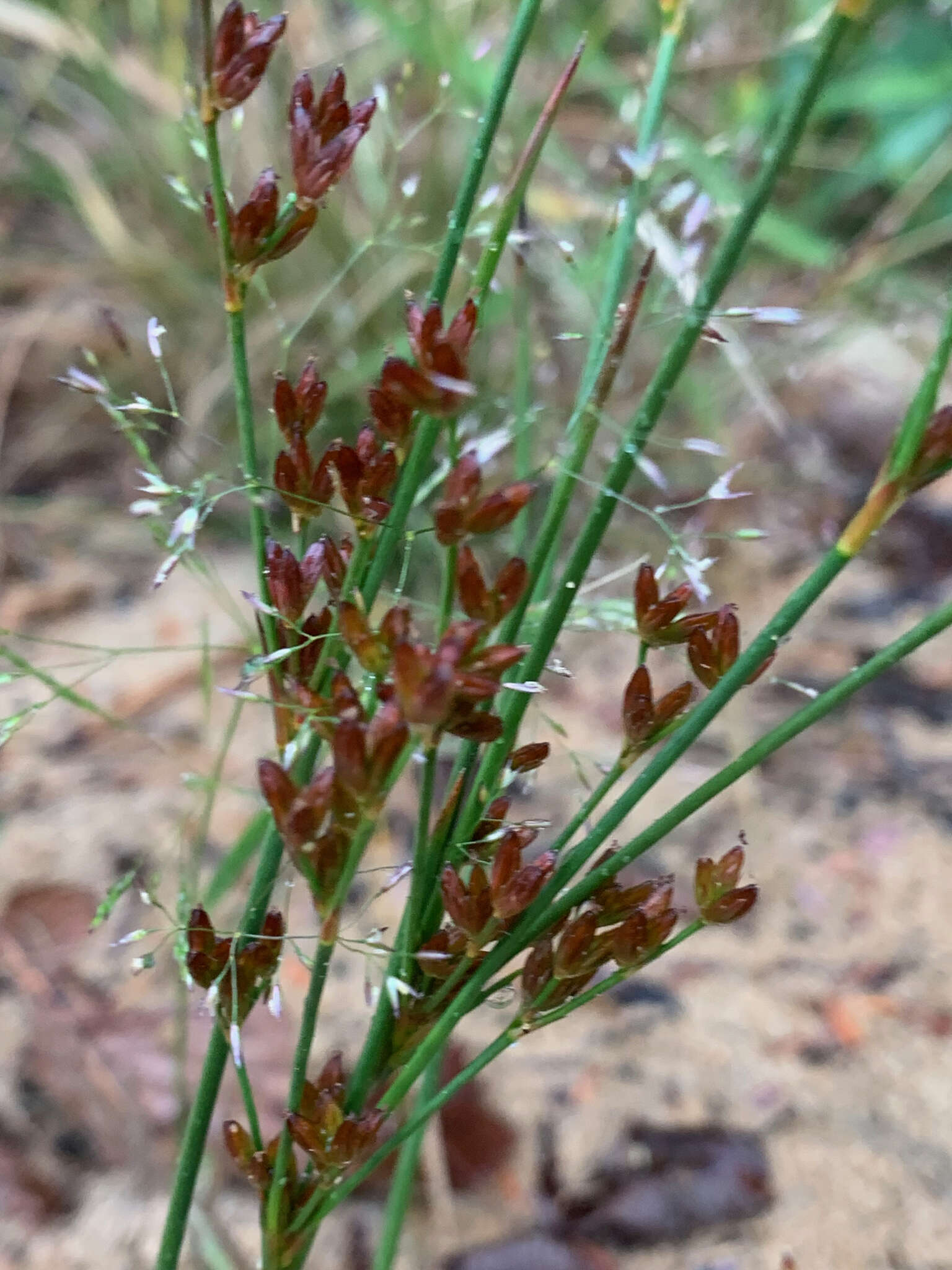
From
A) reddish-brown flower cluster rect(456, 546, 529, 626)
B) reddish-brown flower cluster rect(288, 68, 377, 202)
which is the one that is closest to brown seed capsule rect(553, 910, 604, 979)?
reddish-brown flower cluster rect(456, 546, 529, 626)

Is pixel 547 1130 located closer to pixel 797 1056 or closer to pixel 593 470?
pixel 797 1056

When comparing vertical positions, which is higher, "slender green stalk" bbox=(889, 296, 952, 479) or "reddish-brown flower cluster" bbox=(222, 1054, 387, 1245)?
"slender green stalk" bbox=(889, 296, 952, 479)

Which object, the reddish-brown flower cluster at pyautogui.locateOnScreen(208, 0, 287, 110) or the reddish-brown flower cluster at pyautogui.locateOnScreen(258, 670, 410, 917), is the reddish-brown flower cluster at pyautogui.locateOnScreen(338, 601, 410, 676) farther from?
the reddish-brown flower cluster at pyautogui.locateOnScreen(208, 0, 287, 110)

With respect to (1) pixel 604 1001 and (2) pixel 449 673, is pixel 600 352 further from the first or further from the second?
(1) pixel 604 1001

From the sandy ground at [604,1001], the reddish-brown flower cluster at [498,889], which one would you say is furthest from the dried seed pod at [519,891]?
the sandy ground at [604,1001]

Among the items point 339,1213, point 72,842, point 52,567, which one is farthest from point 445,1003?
point 52,567

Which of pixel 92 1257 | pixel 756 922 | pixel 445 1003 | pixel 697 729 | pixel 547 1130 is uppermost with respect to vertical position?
pixel 697 729
